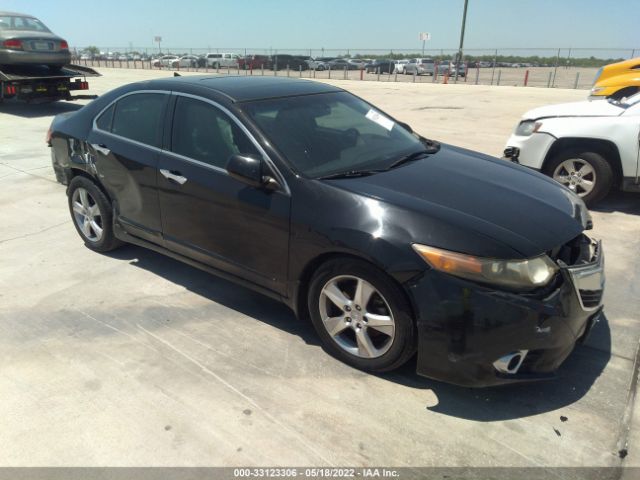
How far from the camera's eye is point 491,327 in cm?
244

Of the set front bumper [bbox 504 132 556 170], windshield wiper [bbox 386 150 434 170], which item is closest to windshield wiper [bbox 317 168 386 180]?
windshield wiper [bbox 386 150 434 170]

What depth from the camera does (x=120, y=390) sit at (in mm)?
2844

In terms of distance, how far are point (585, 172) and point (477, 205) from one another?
363 centimetres

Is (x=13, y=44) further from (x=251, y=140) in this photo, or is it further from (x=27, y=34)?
(x=251, y=140)

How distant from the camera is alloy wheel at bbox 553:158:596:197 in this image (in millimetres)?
5680

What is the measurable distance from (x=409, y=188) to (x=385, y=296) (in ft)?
2.24

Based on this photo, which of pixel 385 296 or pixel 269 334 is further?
pixel 269 334

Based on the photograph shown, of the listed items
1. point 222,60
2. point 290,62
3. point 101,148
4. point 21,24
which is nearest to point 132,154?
point 101,148

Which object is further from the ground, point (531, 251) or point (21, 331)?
point (531, 251)

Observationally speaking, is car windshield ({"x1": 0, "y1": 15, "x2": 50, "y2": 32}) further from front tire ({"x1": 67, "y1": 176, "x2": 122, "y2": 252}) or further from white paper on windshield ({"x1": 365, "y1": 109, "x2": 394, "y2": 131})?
white paper on windshield ({"x1": 365, "y1": 109, "x2": 394, "y2": 131})

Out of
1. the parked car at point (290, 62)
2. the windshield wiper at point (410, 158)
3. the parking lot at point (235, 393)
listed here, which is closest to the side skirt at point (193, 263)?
the parking lot at point (235, 393)

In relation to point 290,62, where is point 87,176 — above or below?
above

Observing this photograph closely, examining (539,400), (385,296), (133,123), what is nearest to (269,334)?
(385,296)

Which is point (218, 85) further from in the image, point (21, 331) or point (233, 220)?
point (21, 331)
